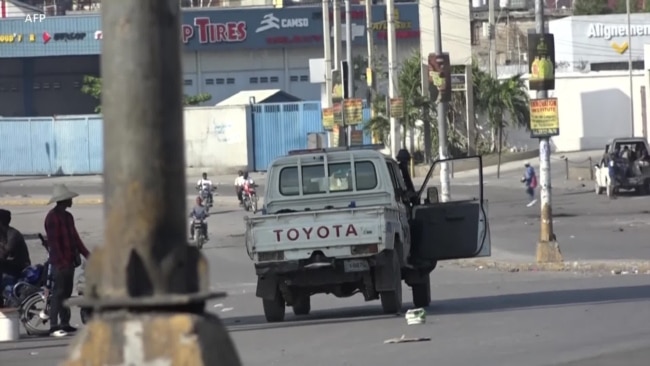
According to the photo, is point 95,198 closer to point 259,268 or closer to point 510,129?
point 510,129

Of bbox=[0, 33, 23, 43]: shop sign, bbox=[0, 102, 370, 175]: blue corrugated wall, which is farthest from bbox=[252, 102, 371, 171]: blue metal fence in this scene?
bbox=[0, 33, 23, 43]: shop sign

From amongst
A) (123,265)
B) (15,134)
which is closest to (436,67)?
(123,265)

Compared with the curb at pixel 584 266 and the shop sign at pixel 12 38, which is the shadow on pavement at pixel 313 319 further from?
the shop sign at pixel 12 38

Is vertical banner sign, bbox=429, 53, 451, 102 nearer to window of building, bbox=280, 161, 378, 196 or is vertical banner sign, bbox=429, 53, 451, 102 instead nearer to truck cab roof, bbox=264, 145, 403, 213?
truck cab roof, bbox=264, 145, 403, 213

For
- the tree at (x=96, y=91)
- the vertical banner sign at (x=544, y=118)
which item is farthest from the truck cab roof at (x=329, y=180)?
the tree at (x=96, y=91)

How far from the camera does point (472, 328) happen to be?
14.5 m

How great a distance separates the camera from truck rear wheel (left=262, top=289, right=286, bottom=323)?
1636 cm

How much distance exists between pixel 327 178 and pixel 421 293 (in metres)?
2.00

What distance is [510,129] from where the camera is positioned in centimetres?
6262

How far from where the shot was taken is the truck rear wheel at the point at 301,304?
1696 centimetres

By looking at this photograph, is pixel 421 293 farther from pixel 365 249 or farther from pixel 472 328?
pixel 472 328

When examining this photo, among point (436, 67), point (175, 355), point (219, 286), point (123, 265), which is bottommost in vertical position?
point (219, 286)

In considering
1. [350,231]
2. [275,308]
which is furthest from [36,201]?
[350,231]

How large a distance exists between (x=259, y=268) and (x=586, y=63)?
56.7 m
